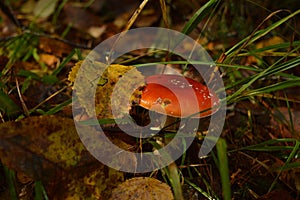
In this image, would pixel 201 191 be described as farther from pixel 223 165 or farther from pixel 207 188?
pixel 223 165

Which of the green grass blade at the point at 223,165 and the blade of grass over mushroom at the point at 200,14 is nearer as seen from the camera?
the green grass blade at the point at 223,165

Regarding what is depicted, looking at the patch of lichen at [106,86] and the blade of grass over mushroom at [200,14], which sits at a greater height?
the blade of grass over mushroom at [200,14]

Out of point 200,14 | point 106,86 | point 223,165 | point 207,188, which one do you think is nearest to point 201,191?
point 207,188

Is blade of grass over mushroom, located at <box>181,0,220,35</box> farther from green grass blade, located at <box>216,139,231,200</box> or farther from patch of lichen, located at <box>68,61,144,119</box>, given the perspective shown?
green grass blade, located at <box>216,139,231,200</box>

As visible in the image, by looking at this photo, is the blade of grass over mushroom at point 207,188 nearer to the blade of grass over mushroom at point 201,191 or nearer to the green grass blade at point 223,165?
the blade of grass over mushroom at point 201,191

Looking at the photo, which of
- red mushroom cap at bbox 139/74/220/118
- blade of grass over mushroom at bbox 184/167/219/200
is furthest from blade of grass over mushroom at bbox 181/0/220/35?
blade of grass over mushroom at bbox 184/167/219/200

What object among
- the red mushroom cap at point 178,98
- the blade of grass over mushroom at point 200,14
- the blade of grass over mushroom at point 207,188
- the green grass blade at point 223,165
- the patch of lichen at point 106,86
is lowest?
the blade of grass over mushroom at point 207,188

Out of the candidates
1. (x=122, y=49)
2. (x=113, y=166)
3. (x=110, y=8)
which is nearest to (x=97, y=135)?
(x=113, y=166)

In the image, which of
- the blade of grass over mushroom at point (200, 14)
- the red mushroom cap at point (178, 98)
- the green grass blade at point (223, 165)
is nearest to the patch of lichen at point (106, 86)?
the red mushroom cap at point (178, 98)
